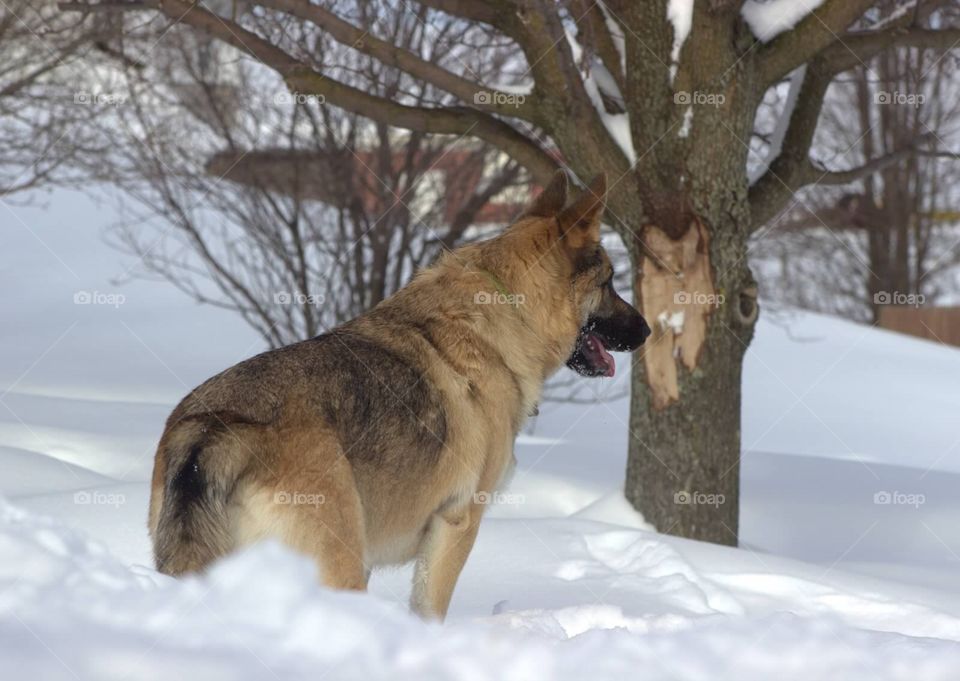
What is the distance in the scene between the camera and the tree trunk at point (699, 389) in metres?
6.34

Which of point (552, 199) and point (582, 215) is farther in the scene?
point (552, 199)

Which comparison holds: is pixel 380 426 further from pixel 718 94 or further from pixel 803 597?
pixel 718 94

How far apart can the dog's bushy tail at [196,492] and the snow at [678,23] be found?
3816 millimetres

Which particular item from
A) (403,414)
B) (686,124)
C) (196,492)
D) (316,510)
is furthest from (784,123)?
(196,492)

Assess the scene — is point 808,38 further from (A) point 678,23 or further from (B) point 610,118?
(B) point 610,118

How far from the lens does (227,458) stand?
3.37 meters

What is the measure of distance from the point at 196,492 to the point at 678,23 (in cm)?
415

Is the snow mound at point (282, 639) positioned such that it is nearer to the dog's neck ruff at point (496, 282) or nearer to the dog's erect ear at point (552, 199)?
the dog's neck ruff at point (496, 282)

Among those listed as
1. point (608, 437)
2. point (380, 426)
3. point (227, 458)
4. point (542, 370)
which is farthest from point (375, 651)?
point (608, 437)

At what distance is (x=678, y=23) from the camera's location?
612 centimetres

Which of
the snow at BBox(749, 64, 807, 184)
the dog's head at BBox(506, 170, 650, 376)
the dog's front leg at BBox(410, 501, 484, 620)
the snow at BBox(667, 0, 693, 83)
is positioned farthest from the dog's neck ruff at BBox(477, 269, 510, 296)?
the snow at BBox(749, 64, 807, 184)

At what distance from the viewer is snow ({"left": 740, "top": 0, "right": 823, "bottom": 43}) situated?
240 inches

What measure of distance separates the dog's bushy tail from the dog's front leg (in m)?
1.11

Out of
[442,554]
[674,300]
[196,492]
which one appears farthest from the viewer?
[674,300]
